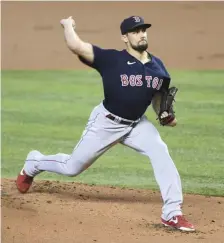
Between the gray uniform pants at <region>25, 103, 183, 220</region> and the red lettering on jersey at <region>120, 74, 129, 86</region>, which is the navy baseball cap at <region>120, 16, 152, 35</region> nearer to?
the red lettering on jersey at <region>120, 74, 129, 86</region>

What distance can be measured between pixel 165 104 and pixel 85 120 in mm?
4515

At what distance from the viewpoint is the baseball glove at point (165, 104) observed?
6.96m

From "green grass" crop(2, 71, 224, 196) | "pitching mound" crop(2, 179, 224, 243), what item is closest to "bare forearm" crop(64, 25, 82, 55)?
"pitching mound" crop(2, 179, 224, 243)

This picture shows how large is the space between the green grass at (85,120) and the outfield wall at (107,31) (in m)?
1.01

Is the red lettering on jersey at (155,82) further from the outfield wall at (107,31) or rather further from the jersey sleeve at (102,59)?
the outfield wall at (107,31)

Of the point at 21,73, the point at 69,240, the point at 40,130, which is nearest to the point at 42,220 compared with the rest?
the point at 69,240

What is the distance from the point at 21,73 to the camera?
1558 centimetres

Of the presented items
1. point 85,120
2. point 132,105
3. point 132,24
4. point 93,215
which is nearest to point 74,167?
point 93,215

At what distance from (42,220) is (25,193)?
3.27ft

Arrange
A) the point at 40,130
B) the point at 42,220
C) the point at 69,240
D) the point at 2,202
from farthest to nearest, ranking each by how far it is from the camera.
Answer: the point at 40,130
the point at 2,202
the point at 42,220
the point at 69,240

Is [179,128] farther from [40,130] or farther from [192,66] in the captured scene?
[192,66]

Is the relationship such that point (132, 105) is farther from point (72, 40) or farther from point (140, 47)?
point (72, 40)

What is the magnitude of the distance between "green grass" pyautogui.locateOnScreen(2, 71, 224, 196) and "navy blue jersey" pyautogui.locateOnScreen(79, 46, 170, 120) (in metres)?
1.54

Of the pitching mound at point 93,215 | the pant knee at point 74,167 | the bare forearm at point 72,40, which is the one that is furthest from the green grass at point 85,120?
the bare forearm at point 72,40
